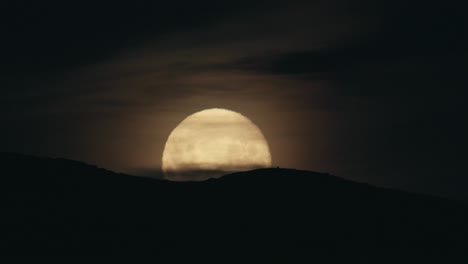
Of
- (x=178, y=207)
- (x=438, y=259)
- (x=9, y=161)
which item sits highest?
A: (x=9, y=161)

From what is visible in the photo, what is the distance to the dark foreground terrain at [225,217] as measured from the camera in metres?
58.1

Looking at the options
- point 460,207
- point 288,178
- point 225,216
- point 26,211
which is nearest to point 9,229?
point 26,211

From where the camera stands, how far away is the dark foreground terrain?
5812cm

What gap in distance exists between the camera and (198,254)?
5653 centimetres

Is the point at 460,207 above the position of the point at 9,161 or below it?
below

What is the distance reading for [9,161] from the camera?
77.4 m

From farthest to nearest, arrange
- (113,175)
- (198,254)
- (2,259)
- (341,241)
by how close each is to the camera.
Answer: (113,175), (341,241), (198,254), (2,259)

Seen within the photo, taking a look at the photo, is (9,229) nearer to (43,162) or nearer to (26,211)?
(26,211)

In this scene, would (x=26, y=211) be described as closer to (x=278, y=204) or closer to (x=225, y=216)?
(x=225, y=216)

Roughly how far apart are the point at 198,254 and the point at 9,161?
28.7 metres

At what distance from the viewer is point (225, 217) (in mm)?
66188

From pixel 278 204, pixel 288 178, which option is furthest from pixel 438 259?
pixel 288 178

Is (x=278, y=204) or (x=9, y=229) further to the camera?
(x=278, y=204)

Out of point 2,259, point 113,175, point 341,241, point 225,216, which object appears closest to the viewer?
point 2,259
